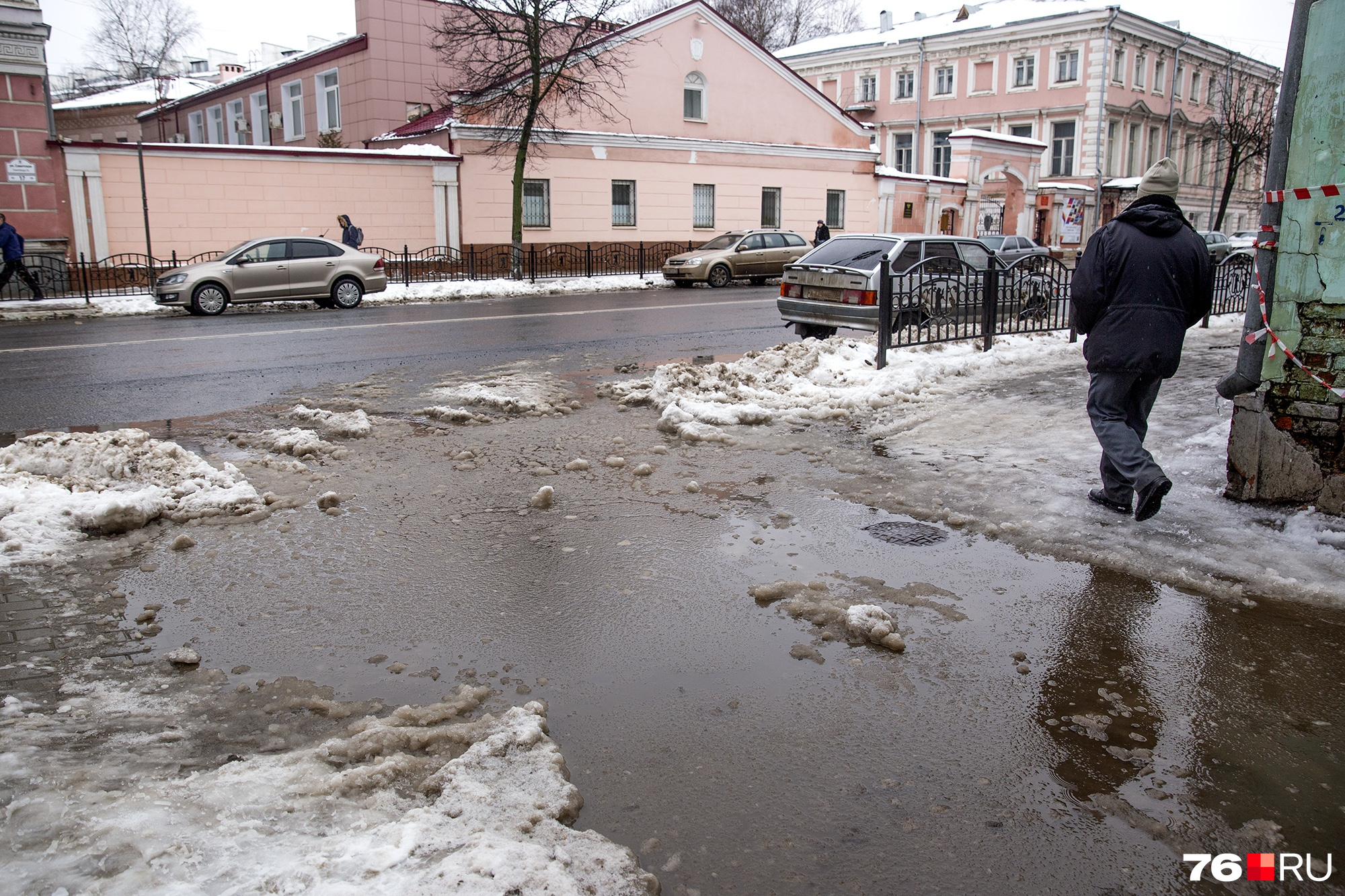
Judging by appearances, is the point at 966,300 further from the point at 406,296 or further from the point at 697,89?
the point at 697,89

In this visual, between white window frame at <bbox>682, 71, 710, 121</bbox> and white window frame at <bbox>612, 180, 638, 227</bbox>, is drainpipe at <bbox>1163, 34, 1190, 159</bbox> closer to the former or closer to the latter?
white window frame at <bbox>682, 71, 710, 121</bbox>

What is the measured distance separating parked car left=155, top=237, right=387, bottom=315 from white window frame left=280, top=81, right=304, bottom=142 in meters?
21.0

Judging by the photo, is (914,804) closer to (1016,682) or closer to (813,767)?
(813,767)

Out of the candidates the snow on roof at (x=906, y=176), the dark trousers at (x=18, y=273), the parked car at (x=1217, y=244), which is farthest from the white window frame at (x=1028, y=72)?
the dark trousers at (x=18, y=273)

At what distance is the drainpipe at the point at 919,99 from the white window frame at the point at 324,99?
3198 cm

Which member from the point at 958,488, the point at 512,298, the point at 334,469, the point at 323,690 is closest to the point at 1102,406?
the point at 958,488

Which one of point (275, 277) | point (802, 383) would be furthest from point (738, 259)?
point (802, 383)

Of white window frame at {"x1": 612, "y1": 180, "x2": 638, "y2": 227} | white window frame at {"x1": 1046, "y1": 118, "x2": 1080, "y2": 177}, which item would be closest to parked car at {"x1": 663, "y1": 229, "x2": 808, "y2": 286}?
white window frame at {"x1": 612, "y1": 180, "x2": 638, "y2": 227}

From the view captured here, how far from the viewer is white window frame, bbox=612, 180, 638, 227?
1267 inches

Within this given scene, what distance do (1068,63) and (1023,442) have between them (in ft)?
158

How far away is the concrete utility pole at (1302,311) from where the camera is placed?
5.04 meters

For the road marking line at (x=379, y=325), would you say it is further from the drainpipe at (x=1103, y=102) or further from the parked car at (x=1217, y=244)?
the drainpipe at (x=1103, y=102)

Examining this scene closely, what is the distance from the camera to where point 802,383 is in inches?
358

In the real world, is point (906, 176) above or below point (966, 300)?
above
